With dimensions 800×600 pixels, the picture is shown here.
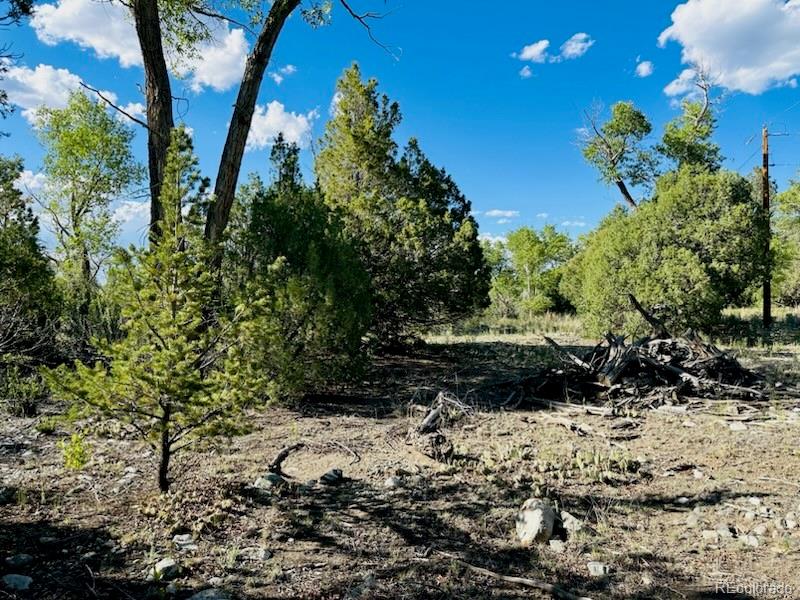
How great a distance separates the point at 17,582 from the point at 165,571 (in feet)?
2.32

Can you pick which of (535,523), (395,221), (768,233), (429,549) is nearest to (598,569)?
(535,523)

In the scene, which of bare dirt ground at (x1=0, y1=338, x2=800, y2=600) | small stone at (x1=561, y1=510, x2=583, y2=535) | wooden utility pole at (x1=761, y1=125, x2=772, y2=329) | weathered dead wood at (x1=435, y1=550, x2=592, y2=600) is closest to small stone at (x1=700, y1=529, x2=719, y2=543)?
bare dirt ground at (x1=0, y1=338, x2=800, y2=600)

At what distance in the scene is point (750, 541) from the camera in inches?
131

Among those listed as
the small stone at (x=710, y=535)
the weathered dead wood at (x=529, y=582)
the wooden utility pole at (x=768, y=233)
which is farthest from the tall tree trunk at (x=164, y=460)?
the wooden utility pole at (x=768, y=233)

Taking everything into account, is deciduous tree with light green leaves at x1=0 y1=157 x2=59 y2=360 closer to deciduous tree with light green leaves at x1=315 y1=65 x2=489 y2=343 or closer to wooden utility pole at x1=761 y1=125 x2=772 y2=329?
deciduous tree with light green leaves at x1=315 y1=65 x2=489 y2=343

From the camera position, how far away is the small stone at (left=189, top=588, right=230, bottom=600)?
257 cm

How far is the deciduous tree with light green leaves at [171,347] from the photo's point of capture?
3.45 meters

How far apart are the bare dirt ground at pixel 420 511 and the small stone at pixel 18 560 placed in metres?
0.02

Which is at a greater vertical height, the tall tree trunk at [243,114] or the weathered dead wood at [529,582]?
the tall tree trunk at [243,114]

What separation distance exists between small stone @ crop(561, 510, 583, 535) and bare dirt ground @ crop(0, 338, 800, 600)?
0.06 m

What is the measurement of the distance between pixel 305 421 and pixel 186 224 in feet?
11.1

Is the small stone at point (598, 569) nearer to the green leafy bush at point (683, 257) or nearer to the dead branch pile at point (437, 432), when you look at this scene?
the dead branch pile at point (437, 432)

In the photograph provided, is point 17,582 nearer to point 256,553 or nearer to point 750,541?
point 256,553

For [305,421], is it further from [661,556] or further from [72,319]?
[72,319]
